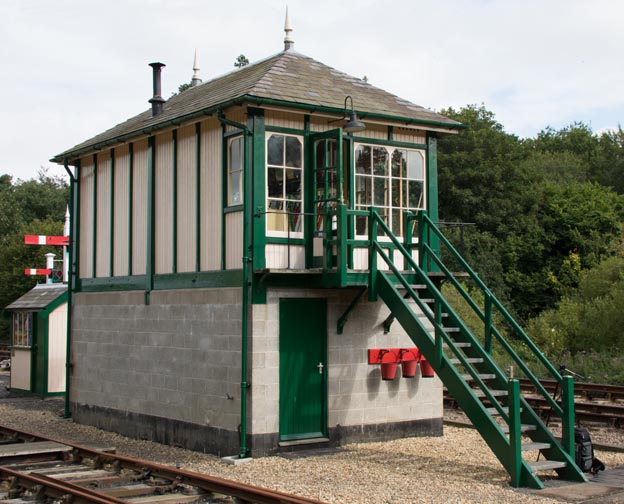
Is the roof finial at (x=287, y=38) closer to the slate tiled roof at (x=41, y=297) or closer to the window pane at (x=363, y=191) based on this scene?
the window pane at (x=363, y=191)

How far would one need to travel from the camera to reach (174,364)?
14.2 metres

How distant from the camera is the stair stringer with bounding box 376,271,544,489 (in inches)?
399

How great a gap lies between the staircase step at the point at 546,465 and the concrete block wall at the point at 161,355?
4.40m

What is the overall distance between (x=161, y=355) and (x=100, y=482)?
14.2 feet

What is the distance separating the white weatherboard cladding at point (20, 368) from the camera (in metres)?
22.2

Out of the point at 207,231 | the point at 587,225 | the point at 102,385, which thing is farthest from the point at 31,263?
the point at 207,231

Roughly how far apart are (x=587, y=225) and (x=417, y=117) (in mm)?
32877

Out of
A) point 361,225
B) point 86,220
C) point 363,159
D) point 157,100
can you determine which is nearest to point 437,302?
point 361,225

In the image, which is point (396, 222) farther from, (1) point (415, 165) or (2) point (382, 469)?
(2) point (382, 469)

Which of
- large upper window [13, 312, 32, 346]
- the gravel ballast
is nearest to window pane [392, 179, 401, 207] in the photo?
the gravel ballast

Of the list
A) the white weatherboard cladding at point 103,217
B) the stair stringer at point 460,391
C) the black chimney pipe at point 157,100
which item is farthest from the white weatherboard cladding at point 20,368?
the stair stringer at point 460,391

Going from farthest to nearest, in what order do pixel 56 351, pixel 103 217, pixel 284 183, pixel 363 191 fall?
pixel 56 351 → pixel 103 217 → pixel 363 191 → pixel 284 183

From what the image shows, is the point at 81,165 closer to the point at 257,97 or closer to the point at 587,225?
the point at 257,97

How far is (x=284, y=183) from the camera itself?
13.1 meters
